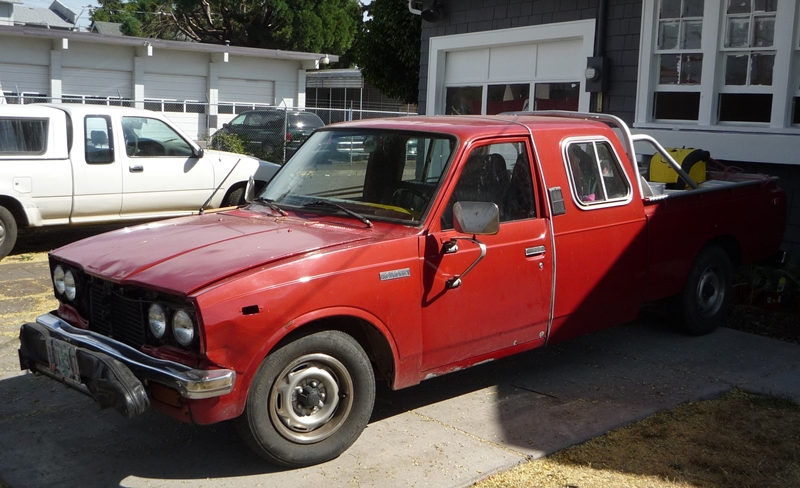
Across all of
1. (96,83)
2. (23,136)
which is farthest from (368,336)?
(96,83)

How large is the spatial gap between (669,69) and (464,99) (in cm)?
366

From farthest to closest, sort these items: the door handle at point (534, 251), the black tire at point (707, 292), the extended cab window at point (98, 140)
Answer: the extended cab window at point (98, 140), the black tire at point (707, 292), the door handle at point (534, 251)

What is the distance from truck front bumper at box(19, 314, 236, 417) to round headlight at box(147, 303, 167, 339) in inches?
5.2

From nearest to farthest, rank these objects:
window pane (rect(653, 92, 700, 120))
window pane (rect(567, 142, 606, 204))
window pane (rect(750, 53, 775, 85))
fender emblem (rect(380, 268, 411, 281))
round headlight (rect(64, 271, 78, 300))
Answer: fender emblem (rect(380, 268, 411, 281)) → round headlight (rect(64, 271, 78, 300)) → window pane (rect(567, 142, 606, 204)) → window pane (rect(750, 53, 775, 85)) → window pane (rect(653, 92, 700, 120))

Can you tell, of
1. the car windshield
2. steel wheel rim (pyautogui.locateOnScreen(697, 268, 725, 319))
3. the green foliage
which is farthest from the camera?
the green foliage

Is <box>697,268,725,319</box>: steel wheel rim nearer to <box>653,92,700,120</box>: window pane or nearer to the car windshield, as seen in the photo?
the car windshield

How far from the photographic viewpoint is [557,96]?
449 inches

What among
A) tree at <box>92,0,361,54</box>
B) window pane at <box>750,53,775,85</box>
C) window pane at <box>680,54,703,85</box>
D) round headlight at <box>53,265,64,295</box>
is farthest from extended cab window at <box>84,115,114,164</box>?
tree at <box>92,0,361,54</box>

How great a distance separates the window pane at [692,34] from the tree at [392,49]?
8.69m

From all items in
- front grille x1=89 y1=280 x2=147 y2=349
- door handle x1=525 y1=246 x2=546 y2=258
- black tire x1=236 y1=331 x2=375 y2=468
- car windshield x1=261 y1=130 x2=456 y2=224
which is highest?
car windshield x1=261 y1=130 x2=456 y2=224

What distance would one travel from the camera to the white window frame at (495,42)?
10758 millimetres

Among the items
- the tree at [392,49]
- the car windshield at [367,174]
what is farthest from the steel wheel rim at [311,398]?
the tree at [392,49]

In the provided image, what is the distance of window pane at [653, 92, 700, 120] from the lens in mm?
9711

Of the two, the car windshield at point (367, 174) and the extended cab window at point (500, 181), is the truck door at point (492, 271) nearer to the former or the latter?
the extended cab window at point (500, 181)
